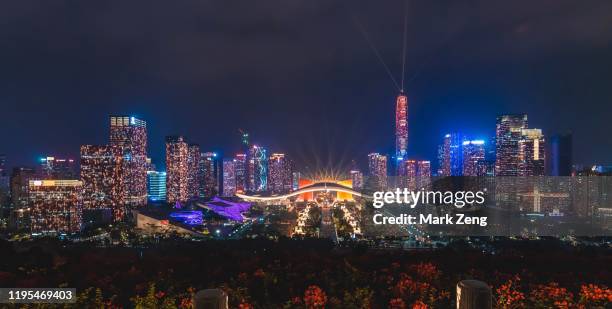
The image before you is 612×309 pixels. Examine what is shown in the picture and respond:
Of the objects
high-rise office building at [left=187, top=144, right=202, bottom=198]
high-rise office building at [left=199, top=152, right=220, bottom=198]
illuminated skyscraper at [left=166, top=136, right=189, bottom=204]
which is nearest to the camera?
illuminated skyscraper at [left=166, top=136, right=189, bottom=204]

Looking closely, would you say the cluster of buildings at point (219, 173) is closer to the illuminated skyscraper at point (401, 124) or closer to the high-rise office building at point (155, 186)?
the high-rise office building at point (155, 186)

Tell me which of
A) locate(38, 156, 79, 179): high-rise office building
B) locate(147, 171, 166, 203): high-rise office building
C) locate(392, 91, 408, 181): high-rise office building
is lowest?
locate(147, 171, 166, 203): high-rise office building

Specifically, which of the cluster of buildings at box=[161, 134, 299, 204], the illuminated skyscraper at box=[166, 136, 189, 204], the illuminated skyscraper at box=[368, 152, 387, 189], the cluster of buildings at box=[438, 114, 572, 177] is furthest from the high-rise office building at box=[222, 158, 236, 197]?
the cluster of buildings at box=[438, 114, 572, 177]

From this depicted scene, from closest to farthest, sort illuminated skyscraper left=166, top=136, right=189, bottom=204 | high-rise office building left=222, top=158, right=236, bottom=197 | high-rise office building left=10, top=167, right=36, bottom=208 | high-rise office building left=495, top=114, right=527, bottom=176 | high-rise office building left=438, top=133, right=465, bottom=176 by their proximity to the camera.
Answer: high-rise office building left=10, top=167, right=36, bottom=208 → high-rise office building left=495, top=114, right=527, bottom=176 → high-rise office building left=438, top=133, right=465, bottom=176 → illuminated skyscraper left=166, top=136, right=189, bottom=204 → high-rise office building left=222, top=158, right=236, bottom=197

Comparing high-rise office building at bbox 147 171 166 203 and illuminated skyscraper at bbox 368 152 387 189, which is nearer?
illuminated skyscraper at bbox 368 152 387 189

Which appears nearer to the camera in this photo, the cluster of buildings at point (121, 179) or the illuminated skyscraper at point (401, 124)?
the cluster of buildings at point (121, 179)

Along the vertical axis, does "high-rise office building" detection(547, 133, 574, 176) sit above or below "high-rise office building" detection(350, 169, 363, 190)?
above

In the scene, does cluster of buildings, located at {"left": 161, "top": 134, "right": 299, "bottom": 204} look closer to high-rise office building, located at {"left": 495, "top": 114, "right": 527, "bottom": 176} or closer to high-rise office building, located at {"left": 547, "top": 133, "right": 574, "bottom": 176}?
high-rise office building, located at {"left": 495, "top": 114, "right": 527, "bottom": 176}

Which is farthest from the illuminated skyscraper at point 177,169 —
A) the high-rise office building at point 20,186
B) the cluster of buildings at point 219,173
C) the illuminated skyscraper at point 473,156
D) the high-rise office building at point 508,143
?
the high-rise office building at point 508,143
